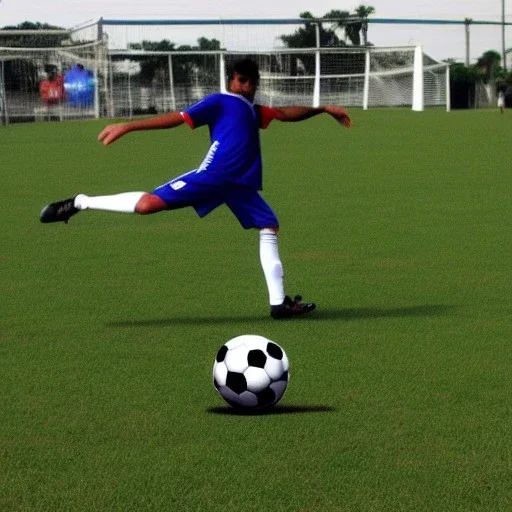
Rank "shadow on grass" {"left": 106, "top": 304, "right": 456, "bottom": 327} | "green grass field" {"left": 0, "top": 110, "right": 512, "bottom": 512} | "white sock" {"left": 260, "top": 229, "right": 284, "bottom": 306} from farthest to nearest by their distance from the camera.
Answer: "white sock" {"left": 260, "top": 229, "right": 284, "bottom": 306}
"shadow on grass" {"left": 106, "top": 304, "right": 456, "bottom": 327}
"green grass field" {"left": 0, "top": 110, "right": 512, "bottom": 512}

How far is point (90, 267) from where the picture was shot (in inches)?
521

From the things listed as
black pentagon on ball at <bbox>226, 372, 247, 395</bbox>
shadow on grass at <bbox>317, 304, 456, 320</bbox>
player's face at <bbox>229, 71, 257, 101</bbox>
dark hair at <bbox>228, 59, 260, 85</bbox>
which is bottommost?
shadow on grass at <bbox>317, 304, 456, 320</bbox>

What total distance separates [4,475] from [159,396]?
1.67 m

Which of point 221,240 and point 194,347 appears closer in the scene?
point 194,347

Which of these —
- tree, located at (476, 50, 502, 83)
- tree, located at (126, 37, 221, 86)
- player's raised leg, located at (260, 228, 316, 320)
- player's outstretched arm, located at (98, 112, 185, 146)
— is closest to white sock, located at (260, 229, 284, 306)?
player's raised leg, located at (260, 228, 316, 320)

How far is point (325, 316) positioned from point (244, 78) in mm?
1881

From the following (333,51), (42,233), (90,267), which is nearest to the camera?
(90,267)

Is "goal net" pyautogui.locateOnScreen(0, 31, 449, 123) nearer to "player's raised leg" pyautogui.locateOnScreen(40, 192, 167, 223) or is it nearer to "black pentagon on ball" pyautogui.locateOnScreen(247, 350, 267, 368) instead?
"player's raised leg" pyautogui.locateOnScreen(40, 192, 167, 223)

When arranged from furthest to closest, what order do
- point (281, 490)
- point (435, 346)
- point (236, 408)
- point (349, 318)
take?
point (349, 318) → point (435, 346) → point (236, 408) → point (281, 490)

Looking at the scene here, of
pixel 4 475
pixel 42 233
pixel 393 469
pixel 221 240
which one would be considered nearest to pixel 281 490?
pixel 393 469

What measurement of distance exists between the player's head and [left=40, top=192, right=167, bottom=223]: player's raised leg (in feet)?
3.26

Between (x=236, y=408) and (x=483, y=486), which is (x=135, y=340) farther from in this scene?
(x=483, y=486)

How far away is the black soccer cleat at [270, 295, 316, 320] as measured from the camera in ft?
33.0

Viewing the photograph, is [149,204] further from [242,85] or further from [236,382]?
[236,382]
